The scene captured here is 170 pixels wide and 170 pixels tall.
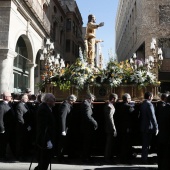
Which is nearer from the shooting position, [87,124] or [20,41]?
[87,124]

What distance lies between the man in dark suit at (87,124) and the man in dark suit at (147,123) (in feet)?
4.19

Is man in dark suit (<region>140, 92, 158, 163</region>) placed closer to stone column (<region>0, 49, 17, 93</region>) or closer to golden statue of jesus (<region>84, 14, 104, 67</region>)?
golden statue of jesus (<region>84, 14, 104, 67</region>)

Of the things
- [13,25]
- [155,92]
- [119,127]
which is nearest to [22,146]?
[119,127]

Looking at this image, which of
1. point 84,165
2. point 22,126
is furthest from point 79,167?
point 22,126

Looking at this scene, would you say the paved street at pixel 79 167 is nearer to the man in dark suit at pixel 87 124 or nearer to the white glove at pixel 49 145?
the man in dark suit at pixel 87 124

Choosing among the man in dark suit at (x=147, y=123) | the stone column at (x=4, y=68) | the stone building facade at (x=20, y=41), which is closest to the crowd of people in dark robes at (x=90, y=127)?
the man in dark suit at (x=147, y=123)

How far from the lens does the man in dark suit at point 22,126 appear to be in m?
8.11

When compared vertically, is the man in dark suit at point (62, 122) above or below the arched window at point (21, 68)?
below

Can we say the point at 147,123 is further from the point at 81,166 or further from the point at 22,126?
the point at 22,126

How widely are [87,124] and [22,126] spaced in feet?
5.95

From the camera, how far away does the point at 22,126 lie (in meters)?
8.12

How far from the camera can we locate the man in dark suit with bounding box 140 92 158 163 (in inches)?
300

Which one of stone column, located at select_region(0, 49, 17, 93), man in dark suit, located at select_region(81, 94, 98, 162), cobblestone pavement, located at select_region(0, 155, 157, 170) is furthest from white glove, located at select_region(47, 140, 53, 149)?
stone column, located at select_region(0, 49, 17, 93)

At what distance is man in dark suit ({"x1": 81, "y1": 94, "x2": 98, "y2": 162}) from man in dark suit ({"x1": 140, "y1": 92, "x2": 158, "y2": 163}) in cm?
128
